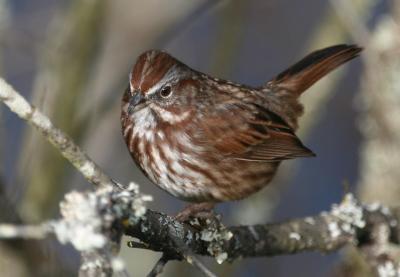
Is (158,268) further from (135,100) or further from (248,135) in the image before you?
(248,135)

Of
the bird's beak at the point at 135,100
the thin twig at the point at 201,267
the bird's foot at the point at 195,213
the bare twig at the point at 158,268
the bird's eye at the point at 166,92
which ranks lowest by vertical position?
the thin twig at the point at 201,267

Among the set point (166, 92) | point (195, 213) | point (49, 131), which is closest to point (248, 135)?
point (166, 92)

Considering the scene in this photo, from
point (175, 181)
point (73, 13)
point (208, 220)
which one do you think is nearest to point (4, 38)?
point (73, 13)

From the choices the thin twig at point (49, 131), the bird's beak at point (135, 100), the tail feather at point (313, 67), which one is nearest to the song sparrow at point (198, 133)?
the bird's beak at point (135, 100)

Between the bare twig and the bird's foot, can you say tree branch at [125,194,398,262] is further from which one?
the bare twig

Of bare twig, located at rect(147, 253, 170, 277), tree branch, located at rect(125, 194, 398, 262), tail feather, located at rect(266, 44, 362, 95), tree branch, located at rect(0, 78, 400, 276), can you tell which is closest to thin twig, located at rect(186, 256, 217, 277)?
tree branch, located at rect(0, 78, 400, 276)

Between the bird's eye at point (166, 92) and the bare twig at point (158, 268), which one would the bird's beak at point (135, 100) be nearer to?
the bird's eye at point (166, 92)
